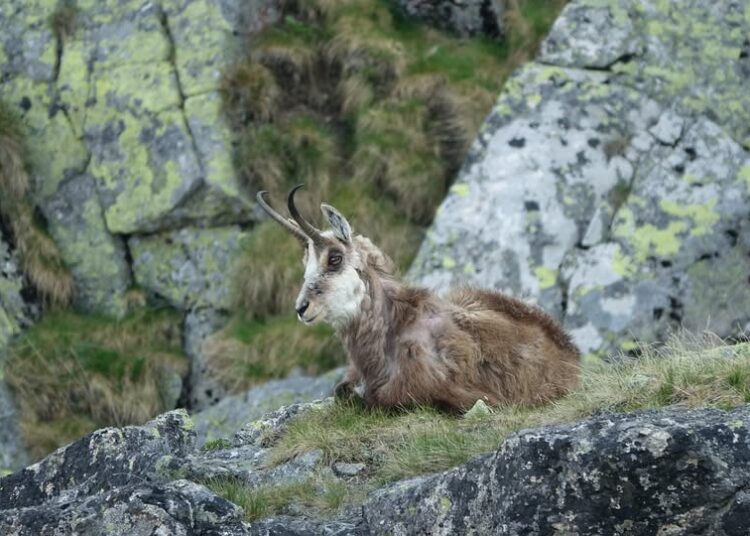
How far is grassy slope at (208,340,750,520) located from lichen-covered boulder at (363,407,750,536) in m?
0.79

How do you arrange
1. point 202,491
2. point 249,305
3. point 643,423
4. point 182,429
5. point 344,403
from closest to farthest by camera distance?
point 643,423 < point 202,491 < point 182,429 < point 344,403 < point 249,305

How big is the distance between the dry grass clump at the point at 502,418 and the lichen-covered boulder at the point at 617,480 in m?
0.80

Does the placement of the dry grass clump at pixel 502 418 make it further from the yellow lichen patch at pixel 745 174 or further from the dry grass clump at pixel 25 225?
the dry grass clump at pixel 25 225

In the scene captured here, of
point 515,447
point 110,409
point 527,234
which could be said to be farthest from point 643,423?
point 110,409

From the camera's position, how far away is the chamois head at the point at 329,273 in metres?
11.1

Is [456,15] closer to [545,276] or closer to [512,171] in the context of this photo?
[512,171]

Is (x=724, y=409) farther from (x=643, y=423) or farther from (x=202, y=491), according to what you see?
(x=202, y=491)

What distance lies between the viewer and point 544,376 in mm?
11406

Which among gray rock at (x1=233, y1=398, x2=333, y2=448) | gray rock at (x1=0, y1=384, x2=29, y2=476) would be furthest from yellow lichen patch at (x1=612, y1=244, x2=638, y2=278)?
gray rock at (x1=0, y1=384, x2=29, y2=476)

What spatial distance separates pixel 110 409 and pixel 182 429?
7.29 meters

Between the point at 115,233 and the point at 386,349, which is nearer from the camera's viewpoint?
the point at 386,349

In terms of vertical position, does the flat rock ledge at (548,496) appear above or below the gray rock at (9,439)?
above

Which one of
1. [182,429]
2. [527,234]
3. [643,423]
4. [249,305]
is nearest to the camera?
[643,423]

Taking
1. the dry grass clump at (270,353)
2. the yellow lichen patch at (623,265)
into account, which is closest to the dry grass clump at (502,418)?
the yellow lichen patch at (623,265)
